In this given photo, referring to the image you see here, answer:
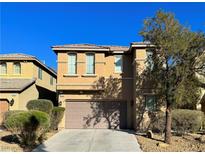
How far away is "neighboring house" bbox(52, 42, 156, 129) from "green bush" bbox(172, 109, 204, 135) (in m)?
4.42

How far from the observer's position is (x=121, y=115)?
2506cm

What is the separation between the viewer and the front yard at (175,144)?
15.5 meters

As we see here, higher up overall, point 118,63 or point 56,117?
point 118,63

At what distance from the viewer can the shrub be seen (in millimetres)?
21312

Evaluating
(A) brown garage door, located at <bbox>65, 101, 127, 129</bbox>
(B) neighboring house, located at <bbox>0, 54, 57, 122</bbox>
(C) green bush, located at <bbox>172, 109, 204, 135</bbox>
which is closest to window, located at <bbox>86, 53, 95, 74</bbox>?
(A) brown garage door, located at <bbox>65, 101, 127, 129</bbox>

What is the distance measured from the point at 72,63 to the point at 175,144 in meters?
11.1

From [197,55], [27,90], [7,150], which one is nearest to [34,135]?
[7,150]

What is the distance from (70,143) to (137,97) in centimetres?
751

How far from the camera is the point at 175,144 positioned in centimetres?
1702

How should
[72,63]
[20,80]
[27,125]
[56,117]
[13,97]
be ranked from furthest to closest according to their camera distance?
[20,80] < [72,63] < [13,97] < [56,117] < [27,125]

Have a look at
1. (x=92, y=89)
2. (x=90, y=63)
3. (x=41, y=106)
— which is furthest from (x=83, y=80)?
(x=41, y=106)

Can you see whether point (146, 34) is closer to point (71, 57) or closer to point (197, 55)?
point (197, 55)

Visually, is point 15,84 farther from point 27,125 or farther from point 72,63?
point 27,125

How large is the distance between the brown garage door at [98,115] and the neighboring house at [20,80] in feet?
12.4
